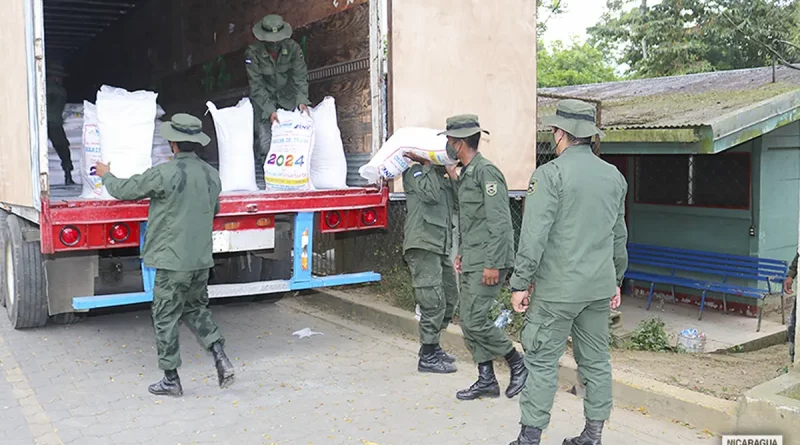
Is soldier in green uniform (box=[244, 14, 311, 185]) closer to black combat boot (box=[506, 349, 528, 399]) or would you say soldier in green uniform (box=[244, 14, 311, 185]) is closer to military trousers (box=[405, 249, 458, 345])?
military trousers (box=[405, 249, 458, 345])

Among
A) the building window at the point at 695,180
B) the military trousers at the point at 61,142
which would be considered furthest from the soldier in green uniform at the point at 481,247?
the building window at the point at 695,180

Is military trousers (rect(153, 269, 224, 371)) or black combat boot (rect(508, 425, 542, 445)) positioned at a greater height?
military trousers (rect(153, 269, 224, 371))

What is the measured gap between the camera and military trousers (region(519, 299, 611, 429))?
12.1 feet

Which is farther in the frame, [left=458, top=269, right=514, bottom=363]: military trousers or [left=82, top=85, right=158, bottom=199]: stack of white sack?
[left=82, top=85, right=158, bottom=199]: stack of white sack

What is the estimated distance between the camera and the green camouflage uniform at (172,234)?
4633mm

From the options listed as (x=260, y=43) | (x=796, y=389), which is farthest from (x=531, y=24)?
(x=796, y=389)

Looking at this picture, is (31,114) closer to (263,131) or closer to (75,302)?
(75,302)

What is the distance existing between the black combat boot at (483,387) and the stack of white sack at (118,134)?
2723mm

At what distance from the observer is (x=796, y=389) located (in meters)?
4.02

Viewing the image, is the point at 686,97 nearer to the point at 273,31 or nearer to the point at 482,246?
the point at 273,31

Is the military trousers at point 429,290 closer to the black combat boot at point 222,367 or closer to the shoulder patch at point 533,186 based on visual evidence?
the black combat boot at point 222,367

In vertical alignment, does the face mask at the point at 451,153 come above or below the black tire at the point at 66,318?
above

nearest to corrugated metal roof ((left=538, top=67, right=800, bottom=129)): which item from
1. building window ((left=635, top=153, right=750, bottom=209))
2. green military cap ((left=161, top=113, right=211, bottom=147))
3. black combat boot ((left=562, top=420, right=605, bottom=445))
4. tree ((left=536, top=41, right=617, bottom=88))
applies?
building window ((left=635, top=153, right=750, bottom=209))

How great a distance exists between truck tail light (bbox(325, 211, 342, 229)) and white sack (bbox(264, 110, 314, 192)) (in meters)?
0.26
